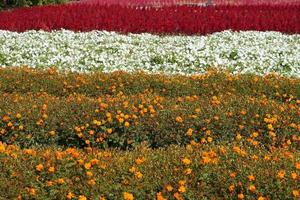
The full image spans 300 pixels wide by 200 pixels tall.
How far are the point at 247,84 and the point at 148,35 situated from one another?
633 centimetres

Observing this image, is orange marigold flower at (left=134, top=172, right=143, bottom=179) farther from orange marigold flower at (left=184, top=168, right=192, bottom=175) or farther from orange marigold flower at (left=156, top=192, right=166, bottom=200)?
orange marigold flower at (left=184, top=168, right=192, bottom=175)

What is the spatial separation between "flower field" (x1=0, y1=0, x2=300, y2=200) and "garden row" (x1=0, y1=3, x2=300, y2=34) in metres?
1.45

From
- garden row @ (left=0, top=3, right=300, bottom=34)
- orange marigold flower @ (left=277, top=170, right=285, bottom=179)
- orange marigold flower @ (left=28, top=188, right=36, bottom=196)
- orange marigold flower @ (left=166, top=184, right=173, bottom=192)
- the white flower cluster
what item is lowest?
the white flower cluster

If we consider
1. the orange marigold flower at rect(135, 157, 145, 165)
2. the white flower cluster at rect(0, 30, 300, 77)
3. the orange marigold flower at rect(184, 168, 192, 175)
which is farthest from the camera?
the white flower cluster at rect(0, 30, 300, 77)

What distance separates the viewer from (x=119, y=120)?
21.1ft

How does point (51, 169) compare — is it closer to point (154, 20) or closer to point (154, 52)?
point (154, 52)

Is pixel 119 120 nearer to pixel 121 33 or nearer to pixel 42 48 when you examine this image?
pixel 42 48

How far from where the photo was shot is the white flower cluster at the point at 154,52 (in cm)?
1116

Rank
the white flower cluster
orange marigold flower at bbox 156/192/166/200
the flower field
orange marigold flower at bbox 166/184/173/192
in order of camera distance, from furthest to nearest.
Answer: the white flower cluster, the flower field, orange marigold flower at bbox 166/184/173/192, orange marigold flower at bbox 156/192/166/200

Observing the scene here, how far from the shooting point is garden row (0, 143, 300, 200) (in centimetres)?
432

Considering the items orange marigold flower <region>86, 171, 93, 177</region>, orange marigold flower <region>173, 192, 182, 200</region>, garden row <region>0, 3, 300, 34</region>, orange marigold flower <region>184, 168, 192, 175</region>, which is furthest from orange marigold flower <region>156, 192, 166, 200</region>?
garden row <region>0, 3, 300, 34</region>

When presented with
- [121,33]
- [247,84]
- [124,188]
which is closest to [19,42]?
[121,33]

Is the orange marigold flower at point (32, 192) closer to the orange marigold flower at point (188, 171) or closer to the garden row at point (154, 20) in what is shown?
the orange marigold flower at point (188, 171)

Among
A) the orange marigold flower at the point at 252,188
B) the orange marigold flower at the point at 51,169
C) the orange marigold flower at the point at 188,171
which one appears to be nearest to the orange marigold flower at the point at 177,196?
the orange marigold flower at the point at 188,171
